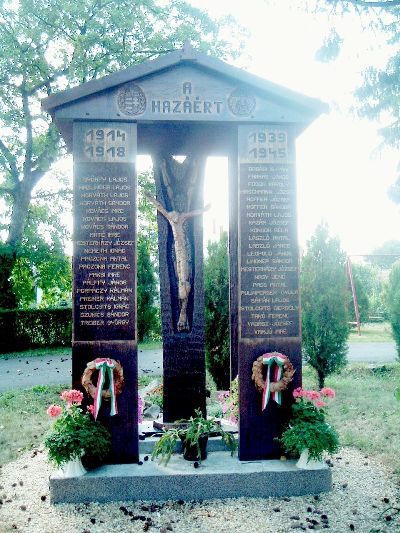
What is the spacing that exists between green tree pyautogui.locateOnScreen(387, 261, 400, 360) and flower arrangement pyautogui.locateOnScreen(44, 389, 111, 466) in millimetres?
9392

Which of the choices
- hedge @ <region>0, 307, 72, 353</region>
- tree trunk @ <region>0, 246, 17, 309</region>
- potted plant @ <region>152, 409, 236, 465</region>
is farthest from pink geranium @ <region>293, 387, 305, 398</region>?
tree trunk @ <region>0, 246, 17, 309</region>

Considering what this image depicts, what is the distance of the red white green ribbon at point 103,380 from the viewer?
5.29 m

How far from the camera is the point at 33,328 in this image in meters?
19.7

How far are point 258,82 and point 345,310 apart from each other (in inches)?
263

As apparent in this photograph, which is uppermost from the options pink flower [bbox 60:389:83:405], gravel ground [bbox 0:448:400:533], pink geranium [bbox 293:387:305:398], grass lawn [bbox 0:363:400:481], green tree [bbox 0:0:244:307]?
green tree [bbox 0:0:244:307]

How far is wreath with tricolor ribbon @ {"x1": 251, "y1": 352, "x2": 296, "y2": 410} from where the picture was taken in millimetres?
5512

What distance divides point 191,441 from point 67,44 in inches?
702

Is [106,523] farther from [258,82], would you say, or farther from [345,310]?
[345,310]

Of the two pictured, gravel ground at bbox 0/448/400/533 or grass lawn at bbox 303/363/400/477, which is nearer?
gravel ground at bbox 0/448/400/533

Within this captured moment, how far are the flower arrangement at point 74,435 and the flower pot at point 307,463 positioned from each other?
1.97m

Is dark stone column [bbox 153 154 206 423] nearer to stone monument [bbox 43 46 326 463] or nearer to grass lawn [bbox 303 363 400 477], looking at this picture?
stone monument [bbox 43 46 326 463]

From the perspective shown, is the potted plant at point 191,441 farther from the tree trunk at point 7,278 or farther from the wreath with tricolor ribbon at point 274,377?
the tree trunk at point 7,278

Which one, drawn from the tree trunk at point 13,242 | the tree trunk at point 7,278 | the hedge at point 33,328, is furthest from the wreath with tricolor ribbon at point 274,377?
the tree trunk at point 13,242

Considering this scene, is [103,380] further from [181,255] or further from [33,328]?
[33,328]
